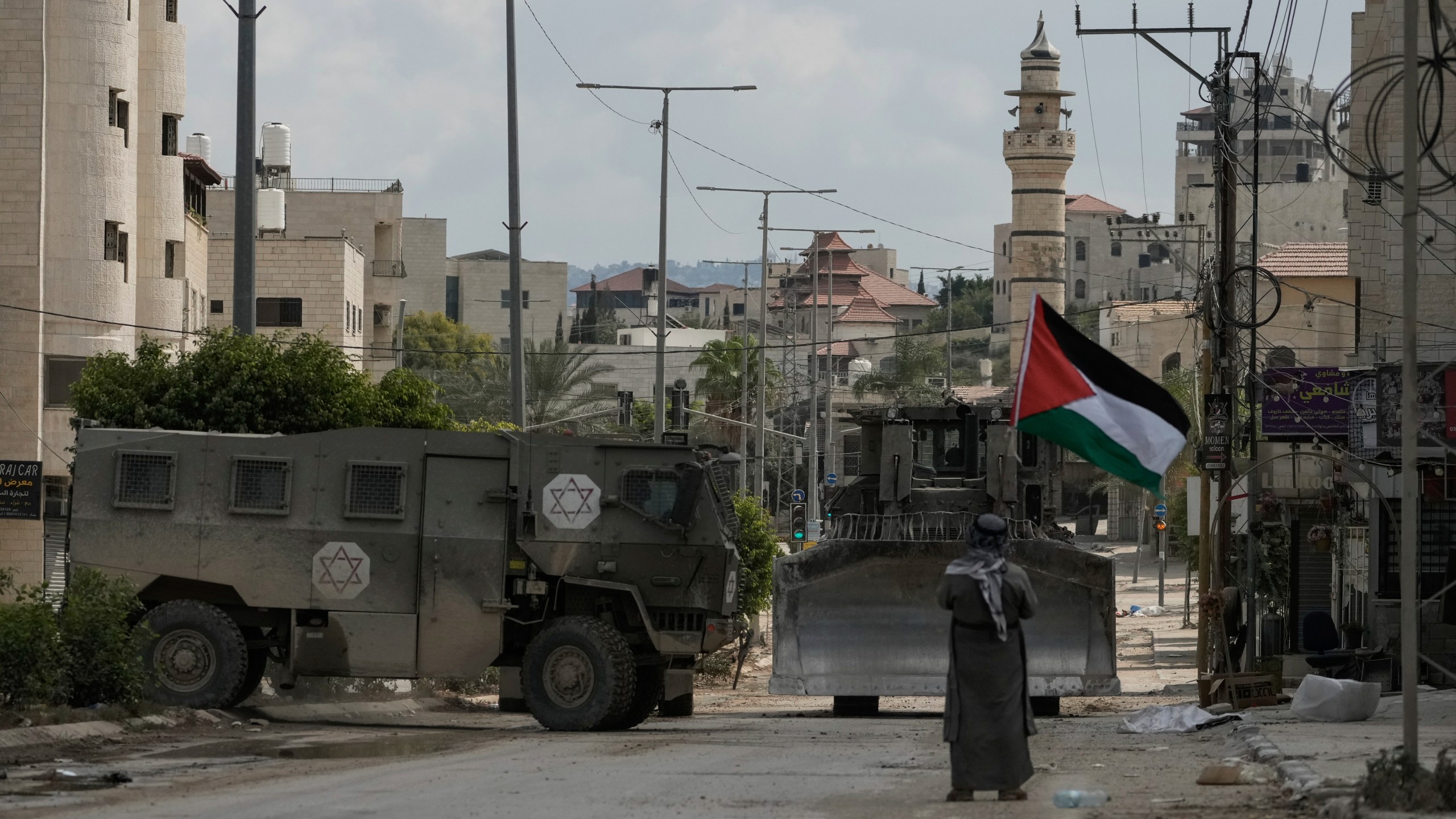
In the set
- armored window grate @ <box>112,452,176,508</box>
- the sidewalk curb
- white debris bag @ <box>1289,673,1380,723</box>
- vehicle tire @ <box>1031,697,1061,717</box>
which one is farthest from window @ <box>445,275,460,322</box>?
white debris bag @ <box>1289,673,1380,723</box>

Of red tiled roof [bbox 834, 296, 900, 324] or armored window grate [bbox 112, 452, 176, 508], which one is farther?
red tiled roof [bbox 834, 296, 900, 324]

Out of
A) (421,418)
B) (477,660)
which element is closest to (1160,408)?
(477,660)

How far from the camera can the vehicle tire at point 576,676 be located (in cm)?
1499

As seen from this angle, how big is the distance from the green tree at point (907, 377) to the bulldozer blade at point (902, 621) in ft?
243

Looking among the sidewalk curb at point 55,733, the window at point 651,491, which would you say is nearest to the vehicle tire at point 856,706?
the window at point 651,491

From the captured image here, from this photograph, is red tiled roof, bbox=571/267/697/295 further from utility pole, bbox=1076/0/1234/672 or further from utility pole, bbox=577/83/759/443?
utility pole, bbox=1076/0/1234/672

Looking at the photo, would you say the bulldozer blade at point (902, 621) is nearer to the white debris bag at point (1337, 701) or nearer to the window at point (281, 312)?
the white debris bag at point (1337, 701)

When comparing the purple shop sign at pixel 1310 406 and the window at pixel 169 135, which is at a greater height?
the window at pixel 169 135

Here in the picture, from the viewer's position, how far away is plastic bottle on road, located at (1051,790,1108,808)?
9125mm

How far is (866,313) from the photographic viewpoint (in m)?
132

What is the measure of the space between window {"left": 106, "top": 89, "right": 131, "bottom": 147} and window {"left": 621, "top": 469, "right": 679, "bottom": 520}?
23075 mm

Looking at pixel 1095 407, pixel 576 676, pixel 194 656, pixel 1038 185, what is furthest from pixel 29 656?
pixel 1038 185

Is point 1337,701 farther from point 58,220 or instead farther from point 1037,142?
point 1037,142

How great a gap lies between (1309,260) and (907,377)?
39.0 m
